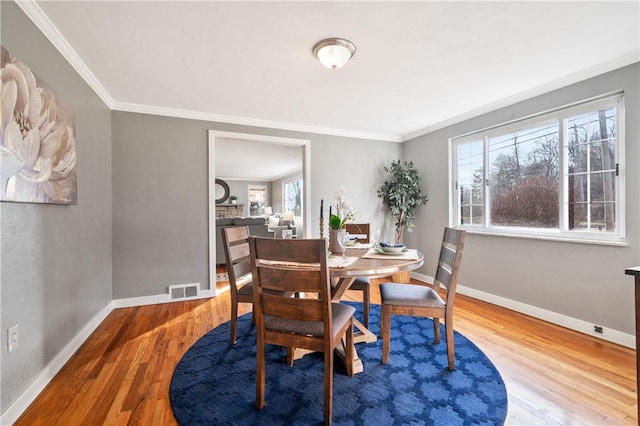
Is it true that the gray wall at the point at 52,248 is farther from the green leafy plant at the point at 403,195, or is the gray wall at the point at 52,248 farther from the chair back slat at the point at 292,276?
the green leafy plant at the point at 403,195

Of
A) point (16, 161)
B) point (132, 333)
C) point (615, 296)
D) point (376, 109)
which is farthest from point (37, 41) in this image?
point (615, 296)

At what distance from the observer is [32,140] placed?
5.23ft

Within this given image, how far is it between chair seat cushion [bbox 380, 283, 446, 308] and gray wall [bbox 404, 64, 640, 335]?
1543 mm

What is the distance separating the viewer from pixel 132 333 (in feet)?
8.13

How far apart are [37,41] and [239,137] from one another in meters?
2.03

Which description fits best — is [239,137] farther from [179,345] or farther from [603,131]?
[603,131]

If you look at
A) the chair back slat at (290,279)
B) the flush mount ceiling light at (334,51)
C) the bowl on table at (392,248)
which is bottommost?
the chair back slat at (290,279)

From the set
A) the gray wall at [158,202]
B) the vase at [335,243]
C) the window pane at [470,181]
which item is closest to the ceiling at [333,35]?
the gray wall at [158,202]

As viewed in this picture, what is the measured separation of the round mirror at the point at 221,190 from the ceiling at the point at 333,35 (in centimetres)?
730

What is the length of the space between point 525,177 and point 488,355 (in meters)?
2.00

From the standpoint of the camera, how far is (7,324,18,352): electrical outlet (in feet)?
4.73

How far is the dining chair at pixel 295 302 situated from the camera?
135 cm

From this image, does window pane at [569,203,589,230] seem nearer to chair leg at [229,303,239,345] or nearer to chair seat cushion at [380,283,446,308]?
chair seat cushion at [380,283,446,308]

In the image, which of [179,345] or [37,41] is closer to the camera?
[37,41]
